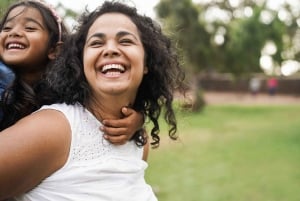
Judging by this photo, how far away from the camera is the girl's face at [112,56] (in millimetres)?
1604

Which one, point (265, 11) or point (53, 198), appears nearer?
point (53, 198)

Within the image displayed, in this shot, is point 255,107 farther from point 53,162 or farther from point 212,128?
point 53,162

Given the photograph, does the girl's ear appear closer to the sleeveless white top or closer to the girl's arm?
the sleeveless white top

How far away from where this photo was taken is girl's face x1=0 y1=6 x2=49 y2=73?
1718 mm

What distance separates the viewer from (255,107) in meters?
21.4

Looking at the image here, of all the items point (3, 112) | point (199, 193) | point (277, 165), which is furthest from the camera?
point (277, 165)

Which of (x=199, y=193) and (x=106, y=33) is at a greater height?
(x=106, y=33)

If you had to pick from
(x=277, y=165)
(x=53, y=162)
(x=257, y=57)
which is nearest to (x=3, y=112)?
(x=53, y=162)

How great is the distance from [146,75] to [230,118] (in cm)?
1592

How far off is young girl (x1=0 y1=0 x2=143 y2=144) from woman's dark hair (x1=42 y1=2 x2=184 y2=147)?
2.9 inches

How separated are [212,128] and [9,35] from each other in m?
13.0

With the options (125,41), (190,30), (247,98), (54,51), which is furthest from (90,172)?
(247,98)

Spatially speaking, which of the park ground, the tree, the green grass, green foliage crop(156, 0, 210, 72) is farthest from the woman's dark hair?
the park ground

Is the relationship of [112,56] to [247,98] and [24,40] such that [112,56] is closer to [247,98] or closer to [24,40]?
[24,40]
